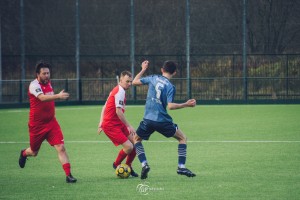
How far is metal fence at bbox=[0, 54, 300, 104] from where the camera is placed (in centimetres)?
2858

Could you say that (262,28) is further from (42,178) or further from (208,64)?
(42,178)

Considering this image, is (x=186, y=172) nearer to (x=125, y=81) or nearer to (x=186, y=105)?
(x=186, y=105)

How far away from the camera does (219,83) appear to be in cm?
2900

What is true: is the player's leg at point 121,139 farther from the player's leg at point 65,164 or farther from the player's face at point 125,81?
the player's leg at point 65,164

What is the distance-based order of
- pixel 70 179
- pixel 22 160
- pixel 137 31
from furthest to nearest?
pixel 137 31, pixel 22 160, pixel 70 179

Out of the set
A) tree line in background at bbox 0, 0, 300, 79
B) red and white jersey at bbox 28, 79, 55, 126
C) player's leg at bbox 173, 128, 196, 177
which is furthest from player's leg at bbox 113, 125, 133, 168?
tree line in background at bbox 0, 0, 300, 79

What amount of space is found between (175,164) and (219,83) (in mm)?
17689

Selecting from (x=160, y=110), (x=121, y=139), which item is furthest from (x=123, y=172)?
(x=160, y=110)

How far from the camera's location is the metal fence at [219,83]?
28.6 meters

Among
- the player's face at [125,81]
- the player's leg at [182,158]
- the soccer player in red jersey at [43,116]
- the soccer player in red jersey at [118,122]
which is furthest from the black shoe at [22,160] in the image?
the player's leg at [182,158]

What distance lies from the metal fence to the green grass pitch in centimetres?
728

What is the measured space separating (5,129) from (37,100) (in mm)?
9294

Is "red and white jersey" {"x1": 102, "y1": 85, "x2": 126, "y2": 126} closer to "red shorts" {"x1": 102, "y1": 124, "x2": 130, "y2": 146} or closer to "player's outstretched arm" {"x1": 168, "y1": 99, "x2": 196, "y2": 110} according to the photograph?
"red shorts" {"x1": 102, "y1": 124, "x2": 130, "y2": 146}

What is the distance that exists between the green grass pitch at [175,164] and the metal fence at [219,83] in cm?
728
